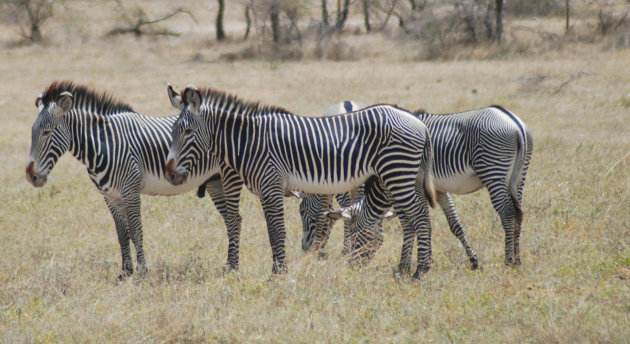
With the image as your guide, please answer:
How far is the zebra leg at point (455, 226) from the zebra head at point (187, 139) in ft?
9.78

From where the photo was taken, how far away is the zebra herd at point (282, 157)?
728cm

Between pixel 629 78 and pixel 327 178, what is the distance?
14.5 metres

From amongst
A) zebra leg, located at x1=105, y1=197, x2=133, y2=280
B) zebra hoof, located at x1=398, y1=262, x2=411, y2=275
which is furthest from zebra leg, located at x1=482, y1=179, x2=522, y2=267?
zebra leg, located at x1=105, y1=197, x2=133, y2=280

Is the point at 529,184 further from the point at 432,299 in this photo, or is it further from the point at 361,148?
the point at 432,299

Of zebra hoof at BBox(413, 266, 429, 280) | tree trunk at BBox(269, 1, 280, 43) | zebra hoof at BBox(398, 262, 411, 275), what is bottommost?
tree trunk at BBox(269, 1, 280, 43)

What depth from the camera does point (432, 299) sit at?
20.5 feet

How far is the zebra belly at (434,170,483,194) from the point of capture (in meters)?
8.08

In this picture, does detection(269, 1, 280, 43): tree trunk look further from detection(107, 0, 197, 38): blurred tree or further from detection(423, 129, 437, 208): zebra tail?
detection(423, 129, 437, 208): zebra tail

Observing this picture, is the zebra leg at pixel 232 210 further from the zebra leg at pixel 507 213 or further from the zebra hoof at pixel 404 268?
the zebra leg at pixel 507 213

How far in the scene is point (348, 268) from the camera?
25.1ft

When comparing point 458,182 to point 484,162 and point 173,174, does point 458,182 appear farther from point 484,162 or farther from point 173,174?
point 173,174

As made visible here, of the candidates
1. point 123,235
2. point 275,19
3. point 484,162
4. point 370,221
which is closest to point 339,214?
point 370,221

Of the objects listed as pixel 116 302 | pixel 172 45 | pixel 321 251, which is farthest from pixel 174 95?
pixel 172 45

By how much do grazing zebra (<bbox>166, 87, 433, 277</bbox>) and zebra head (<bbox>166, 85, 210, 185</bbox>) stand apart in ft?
0.03
